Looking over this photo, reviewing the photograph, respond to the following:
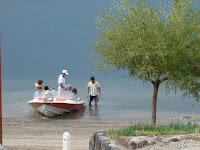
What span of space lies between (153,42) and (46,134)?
20.8ft

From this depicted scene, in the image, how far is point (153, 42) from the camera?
1274cm

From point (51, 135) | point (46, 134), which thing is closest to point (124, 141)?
point (51, 135)

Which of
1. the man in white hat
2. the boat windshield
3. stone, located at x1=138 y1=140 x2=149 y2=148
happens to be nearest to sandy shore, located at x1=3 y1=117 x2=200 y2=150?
stone, located at x1=138 y1=140 x2=149 y2=148

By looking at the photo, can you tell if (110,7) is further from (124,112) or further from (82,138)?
(124,112)

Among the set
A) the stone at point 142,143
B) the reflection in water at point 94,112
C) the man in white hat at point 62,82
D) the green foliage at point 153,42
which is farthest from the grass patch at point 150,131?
the reflection in water at point 94,112

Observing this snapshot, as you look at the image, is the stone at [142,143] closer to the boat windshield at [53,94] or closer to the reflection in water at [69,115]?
the boat windshield at [53,94]

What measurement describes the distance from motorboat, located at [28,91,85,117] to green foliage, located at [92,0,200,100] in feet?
27.6

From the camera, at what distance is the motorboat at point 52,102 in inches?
875

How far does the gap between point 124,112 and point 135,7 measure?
1426cm

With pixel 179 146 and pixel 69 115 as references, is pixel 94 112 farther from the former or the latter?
pixel 179 146

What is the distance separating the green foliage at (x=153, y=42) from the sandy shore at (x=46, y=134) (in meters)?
2.99

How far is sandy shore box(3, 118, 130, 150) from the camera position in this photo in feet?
43.7

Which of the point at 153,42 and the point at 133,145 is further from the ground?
the point at 153,42

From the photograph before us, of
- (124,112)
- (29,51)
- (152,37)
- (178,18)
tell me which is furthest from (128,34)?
(29,51)
